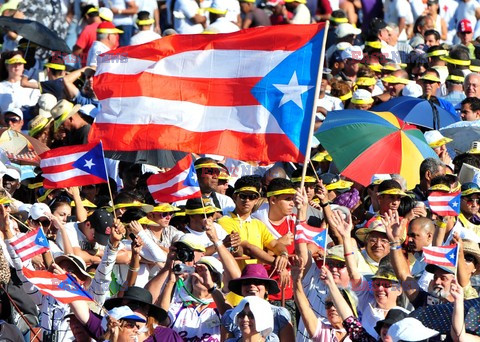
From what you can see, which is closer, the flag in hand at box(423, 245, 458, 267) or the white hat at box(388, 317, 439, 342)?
the white hat at box(388, 317, 439, 342)

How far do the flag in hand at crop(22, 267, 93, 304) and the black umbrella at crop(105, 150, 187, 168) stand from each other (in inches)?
147

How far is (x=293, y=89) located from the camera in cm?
1447

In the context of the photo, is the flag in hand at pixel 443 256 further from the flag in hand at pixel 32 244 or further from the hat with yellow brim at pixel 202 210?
the flag in hand at pixel 32 244

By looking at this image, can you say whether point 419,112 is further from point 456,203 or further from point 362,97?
point 456,203

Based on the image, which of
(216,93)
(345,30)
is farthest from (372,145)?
(345,30)

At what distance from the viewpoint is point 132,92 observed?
49.1ft

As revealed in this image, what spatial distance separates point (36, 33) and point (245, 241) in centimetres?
737

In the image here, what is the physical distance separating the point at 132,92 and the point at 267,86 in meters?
1.24

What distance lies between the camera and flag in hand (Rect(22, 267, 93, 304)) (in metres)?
12.9

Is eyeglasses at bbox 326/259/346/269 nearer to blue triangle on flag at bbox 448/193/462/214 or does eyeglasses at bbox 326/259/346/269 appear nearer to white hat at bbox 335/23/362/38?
blue triangle on flag at bbox 448/193/462/214

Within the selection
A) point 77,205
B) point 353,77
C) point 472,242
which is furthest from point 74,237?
point 353,77

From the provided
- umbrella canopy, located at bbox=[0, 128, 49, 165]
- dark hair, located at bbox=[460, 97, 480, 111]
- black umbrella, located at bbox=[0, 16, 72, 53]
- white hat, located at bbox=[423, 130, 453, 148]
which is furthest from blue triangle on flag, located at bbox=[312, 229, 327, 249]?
black umbrella, located at bbox=[0, 16, 72, 53]

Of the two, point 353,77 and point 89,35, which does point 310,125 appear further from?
point 89,35

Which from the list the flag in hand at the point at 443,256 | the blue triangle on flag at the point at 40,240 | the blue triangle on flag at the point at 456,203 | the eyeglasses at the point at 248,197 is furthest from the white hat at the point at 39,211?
the flag in hand at the point at 443,256
